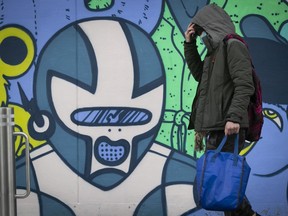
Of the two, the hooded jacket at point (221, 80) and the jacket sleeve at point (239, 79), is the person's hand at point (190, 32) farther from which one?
the jacket sleeve at point (239, 79)

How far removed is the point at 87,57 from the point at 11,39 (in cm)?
87

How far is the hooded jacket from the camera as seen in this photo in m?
3.57

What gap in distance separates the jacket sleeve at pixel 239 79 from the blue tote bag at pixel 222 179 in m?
0.21

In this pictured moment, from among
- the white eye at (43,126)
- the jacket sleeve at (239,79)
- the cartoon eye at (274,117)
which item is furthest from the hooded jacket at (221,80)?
the white eye at (43,126)

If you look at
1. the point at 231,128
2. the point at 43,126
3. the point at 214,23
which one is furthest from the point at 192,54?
the point at 43,126

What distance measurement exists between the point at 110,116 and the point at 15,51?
127 cm

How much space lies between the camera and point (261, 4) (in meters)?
5.24

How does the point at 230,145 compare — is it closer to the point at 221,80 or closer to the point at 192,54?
the point at 221,80

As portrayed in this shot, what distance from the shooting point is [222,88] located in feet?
12.2

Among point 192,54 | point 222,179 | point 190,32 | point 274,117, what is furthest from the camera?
point 274,117

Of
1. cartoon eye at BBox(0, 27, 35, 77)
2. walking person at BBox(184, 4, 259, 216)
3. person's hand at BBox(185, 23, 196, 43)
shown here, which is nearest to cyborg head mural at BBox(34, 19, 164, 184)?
cartoon eye at BBox(0, 27, 35, 77)

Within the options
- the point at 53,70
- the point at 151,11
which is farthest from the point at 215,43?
the point at 53,70

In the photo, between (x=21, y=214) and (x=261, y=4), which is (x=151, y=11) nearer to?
(x=261, y=4)

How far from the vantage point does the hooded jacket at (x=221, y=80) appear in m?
3.57
